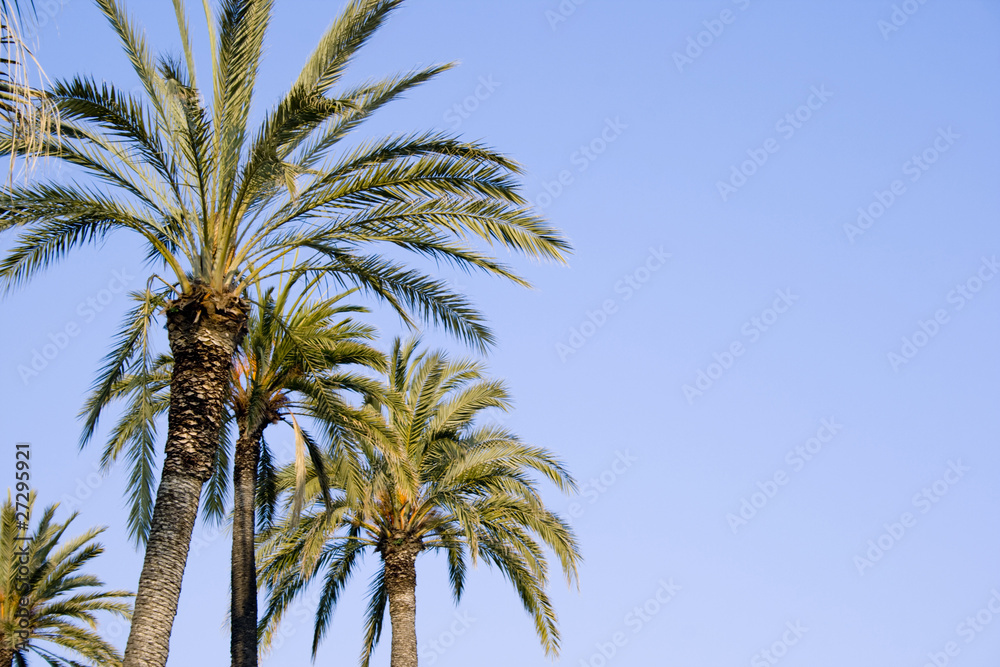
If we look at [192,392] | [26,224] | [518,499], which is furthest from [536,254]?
[518,499]

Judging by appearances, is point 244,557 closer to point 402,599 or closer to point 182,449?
point 402,599

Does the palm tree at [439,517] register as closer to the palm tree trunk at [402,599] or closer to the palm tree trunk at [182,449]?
the palm tree trunk at [402,599]

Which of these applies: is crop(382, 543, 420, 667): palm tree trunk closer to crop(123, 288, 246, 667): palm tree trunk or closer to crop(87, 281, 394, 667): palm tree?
crop(87, 281, 394, 667): palm tree

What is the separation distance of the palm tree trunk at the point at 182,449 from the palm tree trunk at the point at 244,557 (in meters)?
4.16

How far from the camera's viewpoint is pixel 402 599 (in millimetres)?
17297

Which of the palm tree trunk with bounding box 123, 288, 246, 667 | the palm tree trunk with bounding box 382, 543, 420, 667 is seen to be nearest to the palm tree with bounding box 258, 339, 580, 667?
the palm tree trunk with bounding box 382, 543, 420, 667

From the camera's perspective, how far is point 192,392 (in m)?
10.4

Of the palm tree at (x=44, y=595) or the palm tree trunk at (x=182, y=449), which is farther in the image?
the palm tree at (x=44, y=595)

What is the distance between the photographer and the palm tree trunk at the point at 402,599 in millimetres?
17000

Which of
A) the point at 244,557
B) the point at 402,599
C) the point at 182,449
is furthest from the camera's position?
the point at 402,599

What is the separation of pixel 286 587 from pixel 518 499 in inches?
179

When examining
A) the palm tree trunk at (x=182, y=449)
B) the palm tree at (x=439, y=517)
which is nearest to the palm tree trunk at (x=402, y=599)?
the palm tree at (x=439, y=517)

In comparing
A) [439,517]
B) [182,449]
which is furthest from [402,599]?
[182,449]

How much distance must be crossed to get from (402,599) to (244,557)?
3.68m
